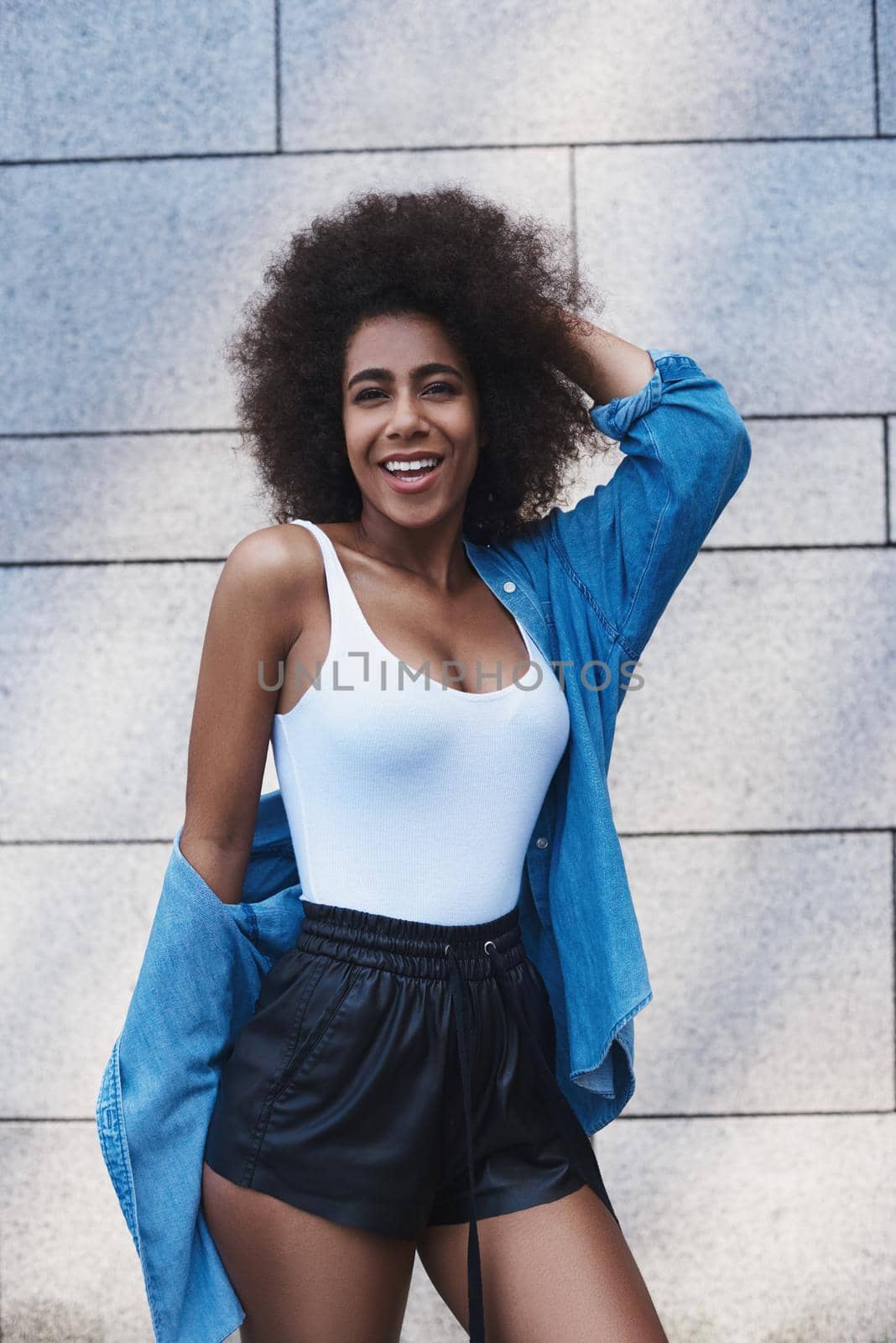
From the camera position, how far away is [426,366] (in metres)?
1.86

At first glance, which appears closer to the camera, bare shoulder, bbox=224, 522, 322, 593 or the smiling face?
bare shoulder, bbox=224, 522, 322, 593

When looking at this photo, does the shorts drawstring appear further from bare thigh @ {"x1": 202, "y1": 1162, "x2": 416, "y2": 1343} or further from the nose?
the nose

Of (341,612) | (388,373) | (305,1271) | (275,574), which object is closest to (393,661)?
(341,612)

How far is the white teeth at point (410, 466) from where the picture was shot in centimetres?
182

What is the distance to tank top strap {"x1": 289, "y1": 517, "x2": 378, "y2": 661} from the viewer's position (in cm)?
169

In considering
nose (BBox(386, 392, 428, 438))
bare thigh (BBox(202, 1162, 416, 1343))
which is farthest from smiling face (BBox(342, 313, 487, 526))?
bare thigh (BBox(202, 1162, 416, 1343))

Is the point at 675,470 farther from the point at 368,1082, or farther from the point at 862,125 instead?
the point at 862,125

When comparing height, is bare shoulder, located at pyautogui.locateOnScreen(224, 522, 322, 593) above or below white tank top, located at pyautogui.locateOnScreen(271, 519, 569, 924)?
above

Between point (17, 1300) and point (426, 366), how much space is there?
254 centimetres

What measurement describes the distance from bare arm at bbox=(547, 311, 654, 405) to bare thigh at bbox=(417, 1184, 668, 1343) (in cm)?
130

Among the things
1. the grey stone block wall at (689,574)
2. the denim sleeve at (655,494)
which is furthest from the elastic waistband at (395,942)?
the grey stone block wall at (689,574)

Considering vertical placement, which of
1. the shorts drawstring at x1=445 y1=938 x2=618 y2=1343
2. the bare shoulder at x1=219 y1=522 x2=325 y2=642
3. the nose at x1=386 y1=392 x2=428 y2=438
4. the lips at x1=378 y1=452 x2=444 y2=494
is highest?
the nose at x1=386 y1=392 x2=428 y2=438

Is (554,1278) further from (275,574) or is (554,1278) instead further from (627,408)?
(627,408)

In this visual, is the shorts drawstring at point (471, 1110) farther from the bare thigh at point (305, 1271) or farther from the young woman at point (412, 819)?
the bare thigh at point (305, 1271)
